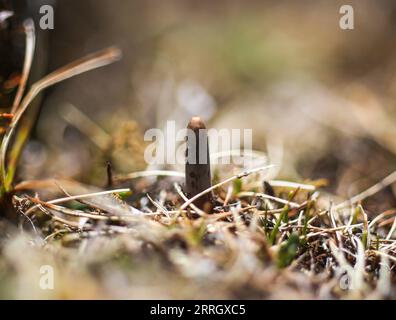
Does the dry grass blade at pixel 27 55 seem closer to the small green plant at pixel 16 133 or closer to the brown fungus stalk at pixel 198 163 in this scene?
the small green plant at pixel 16 133

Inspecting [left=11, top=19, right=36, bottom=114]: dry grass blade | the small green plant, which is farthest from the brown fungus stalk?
[left=11, top=19, right=36, bottom=114]: dry grass blade

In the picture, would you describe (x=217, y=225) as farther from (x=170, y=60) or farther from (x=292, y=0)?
(x=292, y=0)

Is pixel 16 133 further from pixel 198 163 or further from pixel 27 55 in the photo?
pixel 198 163

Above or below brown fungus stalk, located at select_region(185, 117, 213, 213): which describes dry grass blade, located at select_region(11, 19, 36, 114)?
above

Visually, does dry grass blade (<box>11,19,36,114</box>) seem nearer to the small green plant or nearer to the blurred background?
the small green plant

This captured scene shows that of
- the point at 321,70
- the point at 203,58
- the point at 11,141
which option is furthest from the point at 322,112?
the point at 11,141

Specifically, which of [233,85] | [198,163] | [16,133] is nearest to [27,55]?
[16,133]

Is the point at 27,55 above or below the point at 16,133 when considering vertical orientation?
above
